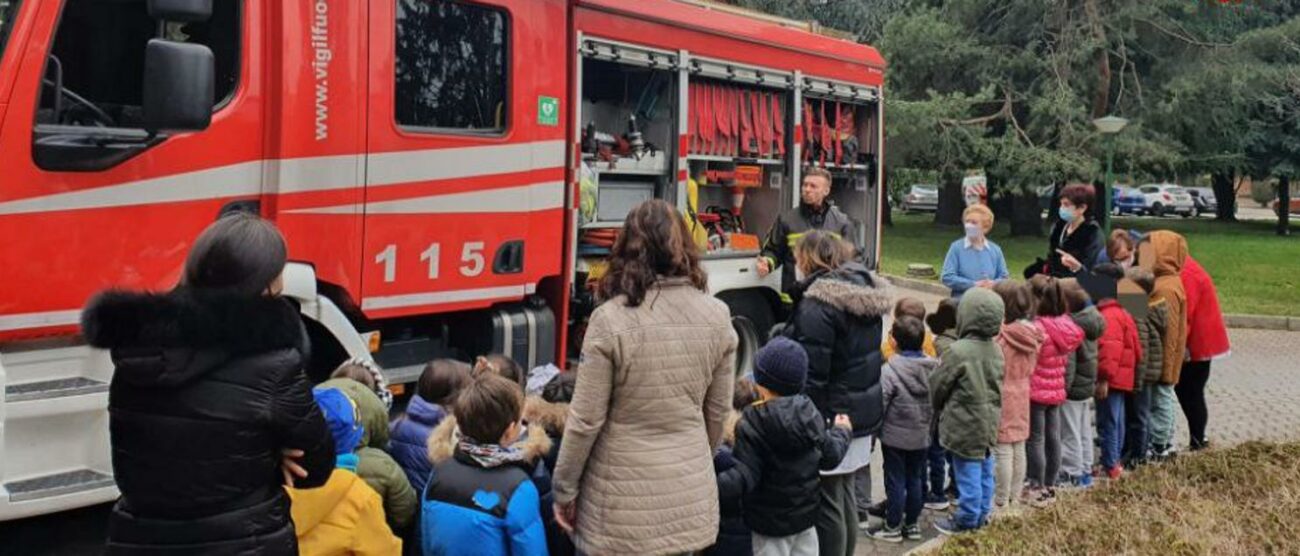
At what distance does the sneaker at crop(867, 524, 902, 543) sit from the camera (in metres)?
5.84

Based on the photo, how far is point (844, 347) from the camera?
5055 mm

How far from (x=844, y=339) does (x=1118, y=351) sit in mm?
2737

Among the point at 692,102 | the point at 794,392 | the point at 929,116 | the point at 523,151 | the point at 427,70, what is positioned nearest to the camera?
the point at 794,392

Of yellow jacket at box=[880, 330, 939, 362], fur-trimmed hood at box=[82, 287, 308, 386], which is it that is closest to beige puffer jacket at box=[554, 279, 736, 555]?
fur-trimmed hood at box=[82, 287, 308, 386]

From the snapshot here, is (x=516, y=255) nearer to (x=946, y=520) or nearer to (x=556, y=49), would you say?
(x=556, y=49)

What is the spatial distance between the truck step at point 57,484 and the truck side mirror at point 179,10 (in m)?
1.83

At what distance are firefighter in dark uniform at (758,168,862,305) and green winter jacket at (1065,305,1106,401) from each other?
5.05ft

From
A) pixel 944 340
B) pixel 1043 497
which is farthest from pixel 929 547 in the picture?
pixel 944 340

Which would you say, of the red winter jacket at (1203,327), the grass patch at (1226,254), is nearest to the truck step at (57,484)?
the red winter jacket at (1203,327)

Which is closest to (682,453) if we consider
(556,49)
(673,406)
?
(673,406)

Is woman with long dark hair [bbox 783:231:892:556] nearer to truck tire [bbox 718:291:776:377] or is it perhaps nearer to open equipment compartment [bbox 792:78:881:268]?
truck tire [bbox 718:291:776:377]

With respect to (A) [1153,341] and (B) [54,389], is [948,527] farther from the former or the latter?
(B) [54,389]

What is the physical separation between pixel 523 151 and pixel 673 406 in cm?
299

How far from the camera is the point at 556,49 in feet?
21.1
